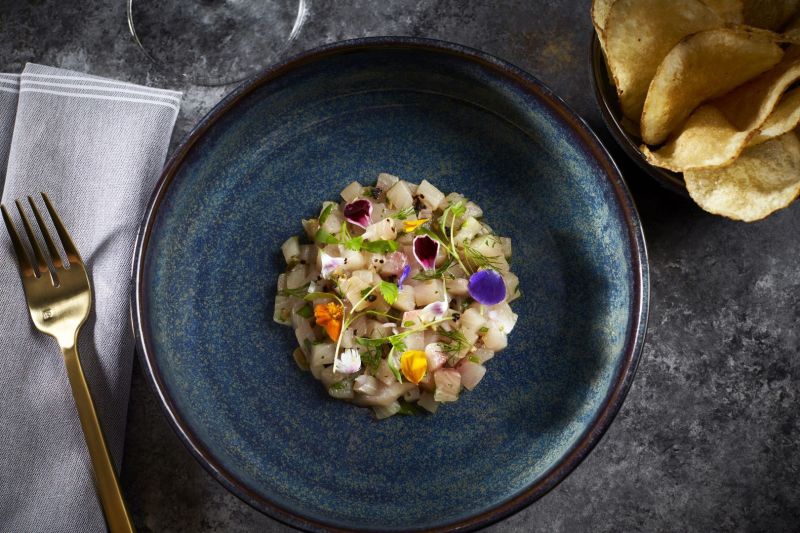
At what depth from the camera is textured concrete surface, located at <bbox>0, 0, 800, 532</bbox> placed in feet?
5.58

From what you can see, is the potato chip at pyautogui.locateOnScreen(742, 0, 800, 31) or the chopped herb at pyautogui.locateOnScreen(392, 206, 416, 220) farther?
the chopped herb at pyautogui.locateOnScreen(392, 206, 416, 220)

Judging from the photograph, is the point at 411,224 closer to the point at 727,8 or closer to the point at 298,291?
the point at 298,291

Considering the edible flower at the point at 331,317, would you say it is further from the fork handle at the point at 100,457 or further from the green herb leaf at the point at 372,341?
the fork handle at the point at 100,457

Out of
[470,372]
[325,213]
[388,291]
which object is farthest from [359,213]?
[470,372]

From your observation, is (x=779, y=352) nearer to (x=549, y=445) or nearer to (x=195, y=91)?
(x=549, y=445)

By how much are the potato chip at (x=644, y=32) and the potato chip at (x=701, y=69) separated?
0.08 meters

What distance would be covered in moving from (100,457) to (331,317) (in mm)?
618

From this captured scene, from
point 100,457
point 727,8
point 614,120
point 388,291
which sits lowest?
point 100,457

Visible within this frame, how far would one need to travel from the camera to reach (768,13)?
59.9 inches

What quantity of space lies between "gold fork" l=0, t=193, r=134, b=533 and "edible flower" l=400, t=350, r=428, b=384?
706 mm

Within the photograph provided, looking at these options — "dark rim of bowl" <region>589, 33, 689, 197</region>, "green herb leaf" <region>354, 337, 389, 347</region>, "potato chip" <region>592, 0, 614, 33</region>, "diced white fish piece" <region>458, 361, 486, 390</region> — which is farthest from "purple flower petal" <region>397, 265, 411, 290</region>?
"potato chip" <region>592, 0, 614, 33</region>

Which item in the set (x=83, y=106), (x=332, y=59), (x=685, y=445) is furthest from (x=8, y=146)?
(x=685, y=445)

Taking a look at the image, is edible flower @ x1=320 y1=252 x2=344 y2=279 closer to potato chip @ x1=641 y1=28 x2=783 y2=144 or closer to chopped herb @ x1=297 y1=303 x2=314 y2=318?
chopped herb @ x1=297 y1=303 x2=314 y2=318

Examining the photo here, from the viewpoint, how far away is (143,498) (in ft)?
5.61
